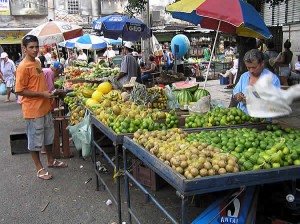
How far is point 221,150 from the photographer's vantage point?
9.01ft

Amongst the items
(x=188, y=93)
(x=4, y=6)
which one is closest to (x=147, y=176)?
(x=188, y=93)

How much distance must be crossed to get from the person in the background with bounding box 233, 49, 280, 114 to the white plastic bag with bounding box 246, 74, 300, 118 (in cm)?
111

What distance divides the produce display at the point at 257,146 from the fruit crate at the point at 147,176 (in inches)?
58.6

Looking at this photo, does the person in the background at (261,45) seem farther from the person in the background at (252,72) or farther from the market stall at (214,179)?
the market stall at (214,179)

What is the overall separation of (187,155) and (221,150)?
1.24 feet

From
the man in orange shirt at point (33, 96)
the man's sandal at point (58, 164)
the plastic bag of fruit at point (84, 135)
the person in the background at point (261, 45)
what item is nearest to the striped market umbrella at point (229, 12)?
the plastic bag of fruit at point (84, 135)

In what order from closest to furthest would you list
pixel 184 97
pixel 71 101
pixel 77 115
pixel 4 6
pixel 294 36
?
pixel 184 97
pixel 77 115
pixel 71 101
pixel 294 36
pixel 4 6

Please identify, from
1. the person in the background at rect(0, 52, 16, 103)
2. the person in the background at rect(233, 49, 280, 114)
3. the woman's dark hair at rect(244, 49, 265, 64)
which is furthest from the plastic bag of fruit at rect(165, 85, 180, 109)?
the person in the background at rect(0, 52, 16, 103)

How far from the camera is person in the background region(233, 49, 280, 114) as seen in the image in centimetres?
393

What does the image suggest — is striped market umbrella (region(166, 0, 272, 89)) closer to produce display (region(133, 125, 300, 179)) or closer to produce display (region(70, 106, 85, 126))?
produce display (region(133, 125, 300, 179))

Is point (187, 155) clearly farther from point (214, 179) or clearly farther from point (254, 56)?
point (254, 56)

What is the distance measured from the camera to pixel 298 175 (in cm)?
241

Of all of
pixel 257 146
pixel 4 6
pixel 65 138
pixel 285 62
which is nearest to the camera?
pixel 257 146

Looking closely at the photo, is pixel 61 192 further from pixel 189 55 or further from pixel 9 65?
pixel 189 55
